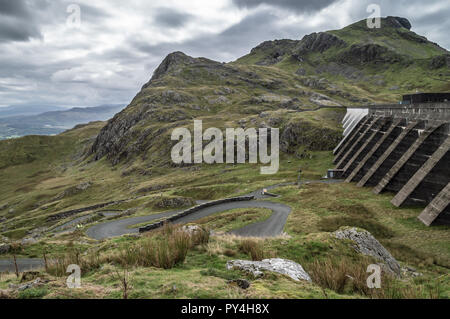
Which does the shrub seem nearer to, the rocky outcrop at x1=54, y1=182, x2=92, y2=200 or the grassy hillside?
the grassy hillside

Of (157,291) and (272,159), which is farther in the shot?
(272,159)

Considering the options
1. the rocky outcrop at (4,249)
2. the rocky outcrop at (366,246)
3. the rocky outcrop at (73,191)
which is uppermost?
the rocky outcrop at (366,246)

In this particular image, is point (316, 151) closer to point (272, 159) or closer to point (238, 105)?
point (272, 159)

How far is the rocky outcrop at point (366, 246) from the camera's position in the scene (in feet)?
50.8

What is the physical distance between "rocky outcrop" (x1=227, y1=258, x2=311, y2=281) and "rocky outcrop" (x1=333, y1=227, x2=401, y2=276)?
276 inches

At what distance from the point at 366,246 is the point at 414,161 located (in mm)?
23871

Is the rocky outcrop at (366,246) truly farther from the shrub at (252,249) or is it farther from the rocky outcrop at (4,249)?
the rocky outcrop at (4,249)

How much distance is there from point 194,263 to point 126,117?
530 feet

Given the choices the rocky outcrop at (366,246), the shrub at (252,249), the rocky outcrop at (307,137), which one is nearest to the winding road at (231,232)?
the rocky outcrop at (366,246)

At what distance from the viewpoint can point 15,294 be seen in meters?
7.04

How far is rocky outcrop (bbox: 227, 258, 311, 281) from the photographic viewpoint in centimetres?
997

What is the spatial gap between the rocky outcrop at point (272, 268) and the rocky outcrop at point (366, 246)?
701 centimetres

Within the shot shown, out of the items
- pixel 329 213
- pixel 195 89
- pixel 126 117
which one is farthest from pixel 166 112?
pixel 329 213

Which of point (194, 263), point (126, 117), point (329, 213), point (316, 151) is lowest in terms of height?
point (329, 213)
